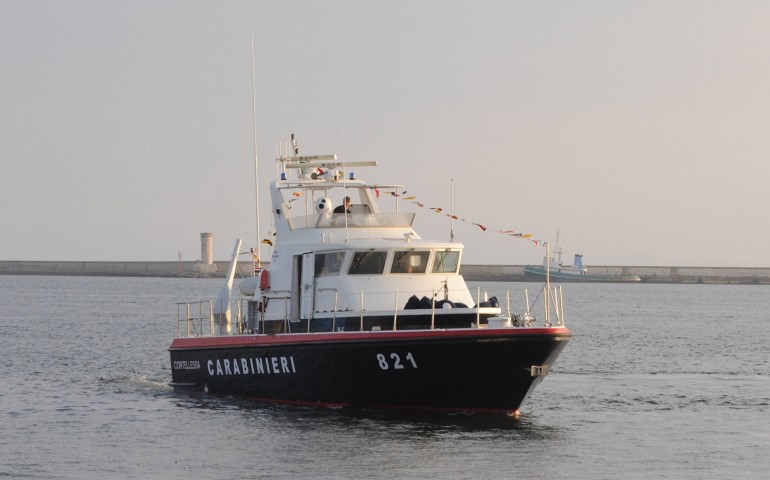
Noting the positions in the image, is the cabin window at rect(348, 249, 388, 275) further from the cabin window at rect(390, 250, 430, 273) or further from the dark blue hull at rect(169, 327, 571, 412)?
the dark blue hull at rect(169, 327, 571, 412)

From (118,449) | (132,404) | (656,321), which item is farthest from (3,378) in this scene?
(656,321)

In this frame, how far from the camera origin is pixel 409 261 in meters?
23.3

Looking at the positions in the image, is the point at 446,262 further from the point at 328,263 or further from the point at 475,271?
the point at 475,271

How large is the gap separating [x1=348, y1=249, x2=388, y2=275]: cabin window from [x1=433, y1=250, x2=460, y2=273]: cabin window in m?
1.10

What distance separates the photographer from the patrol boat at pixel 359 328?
2108cm

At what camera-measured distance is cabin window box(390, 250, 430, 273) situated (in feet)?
76.2

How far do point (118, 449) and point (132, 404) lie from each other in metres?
5.54

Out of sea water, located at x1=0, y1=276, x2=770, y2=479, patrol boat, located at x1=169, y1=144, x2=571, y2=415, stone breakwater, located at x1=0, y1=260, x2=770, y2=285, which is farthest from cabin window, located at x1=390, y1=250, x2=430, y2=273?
stone breakwater, located at x1=0, y1=260, x2=770, y2=285

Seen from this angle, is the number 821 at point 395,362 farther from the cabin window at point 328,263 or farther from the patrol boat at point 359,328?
the cabin window at point 328,263

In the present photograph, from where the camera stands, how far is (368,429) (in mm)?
20688

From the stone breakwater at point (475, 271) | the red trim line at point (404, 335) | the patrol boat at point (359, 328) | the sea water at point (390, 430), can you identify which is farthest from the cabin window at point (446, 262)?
the stone breakwater at point (475, 271)

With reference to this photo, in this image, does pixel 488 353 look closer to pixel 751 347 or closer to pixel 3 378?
pixel 3 378

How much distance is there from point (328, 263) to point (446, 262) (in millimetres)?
2283

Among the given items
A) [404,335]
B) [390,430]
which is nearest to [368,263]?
[404,335]
